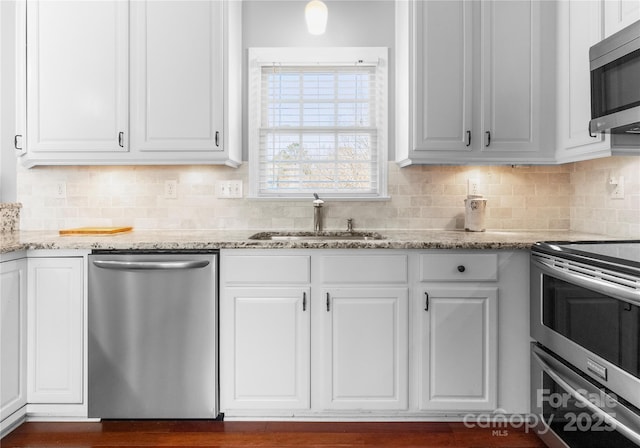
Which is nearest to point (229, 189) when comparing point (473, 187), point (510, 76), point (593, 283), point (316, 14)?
point (316, 14)

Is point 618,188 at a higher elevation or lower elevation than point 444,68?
lower

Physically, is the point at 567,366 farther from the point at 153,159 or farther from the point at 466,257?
the point at 153,159

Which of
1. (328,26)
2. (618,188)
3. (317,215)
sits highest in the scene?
(328,26)

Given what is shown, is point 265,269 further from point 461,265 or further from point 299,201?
point 461,265

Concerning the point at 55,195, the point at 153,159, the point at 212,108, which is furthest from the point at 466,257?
the point at 55,195

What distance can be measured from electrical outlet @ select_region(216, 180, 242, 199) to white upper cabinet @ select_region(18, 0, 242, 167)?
0.41m

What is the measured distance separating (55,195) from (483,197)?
9.43ft

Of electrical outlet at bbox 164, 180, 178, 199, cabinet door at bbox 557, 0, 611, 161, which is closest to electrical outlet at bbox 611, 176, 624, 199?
cabinet door at bbox 557, 0, 611, 161

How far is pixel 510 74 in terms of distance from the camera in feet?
8.29

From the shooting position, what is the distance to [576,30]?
237cm

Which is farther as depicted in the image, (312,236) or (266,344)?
(312,236)

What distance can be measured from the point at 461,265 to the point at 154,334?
5.32 feet

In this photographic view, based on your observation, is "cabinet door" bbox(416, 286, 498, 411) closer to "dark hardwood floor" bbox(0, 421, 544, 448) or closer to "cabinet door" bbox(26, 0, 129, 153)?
"dark hardwood floor" bbox(0, 421, 544, 448)

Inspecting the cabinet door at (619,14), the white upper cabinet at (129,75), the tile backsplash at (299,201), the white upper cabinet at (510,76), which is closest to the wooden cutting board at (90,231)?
the tile backsplash at (299,201)
